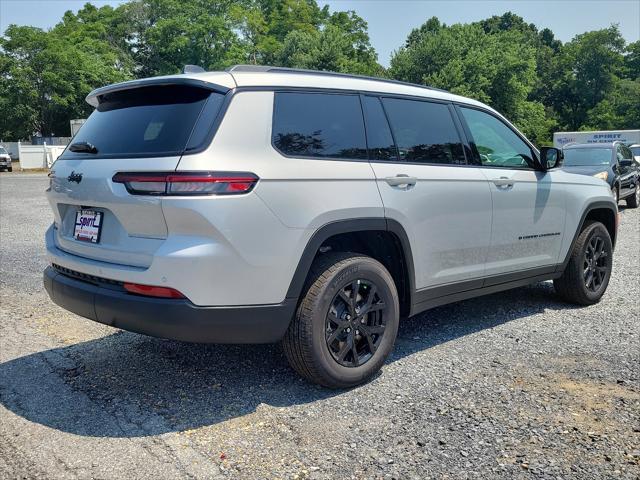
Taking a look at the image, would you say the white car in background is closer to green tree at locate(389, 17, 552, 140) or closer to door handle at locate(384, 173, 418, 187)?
green tree at locate(389, 17, 552, 140)

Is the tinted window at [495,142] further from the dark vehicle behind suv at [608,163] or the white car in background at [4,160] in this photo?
the white car in background at [4,160]

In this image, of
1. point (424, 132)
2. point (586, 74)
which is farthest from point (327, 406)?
point (586, 74)

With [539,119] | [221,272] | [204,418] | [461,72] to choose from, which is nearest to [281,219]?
[221,272]

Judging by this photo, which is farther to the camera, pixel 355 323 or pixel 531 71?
pixel 531 71

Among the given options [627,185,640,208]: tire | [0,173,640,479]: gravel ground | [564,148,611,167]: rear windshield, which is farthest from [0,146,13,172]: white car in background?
[0,173,640,479]: gravel ground

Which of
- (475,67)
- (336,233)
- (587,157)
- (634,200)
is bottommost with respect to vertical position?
(634,200)

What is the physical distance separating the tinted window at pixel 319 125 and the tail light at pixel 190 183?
367mm

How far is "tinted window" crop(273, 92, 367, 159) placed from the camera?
11.0 ft

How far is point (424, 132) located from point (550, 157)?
1563 mm

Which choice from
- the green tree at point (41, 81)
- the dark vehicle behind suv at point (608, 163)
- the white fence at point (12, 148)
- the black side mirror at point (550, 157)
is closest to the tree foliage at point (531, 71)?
the dark vehicle behind suv at point (608, 163)

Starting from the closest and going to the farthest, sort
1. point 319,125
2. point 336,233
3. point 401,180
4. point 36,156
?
point 336,233
point 319,125
point 401,180
point 36,156

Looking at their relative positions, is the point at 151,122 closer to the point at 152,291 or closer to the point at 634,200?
the point at 152,291

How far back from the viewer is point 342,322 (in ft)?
11.5

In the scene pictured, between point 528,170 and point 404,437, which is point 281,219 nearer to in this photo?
point 404,437
